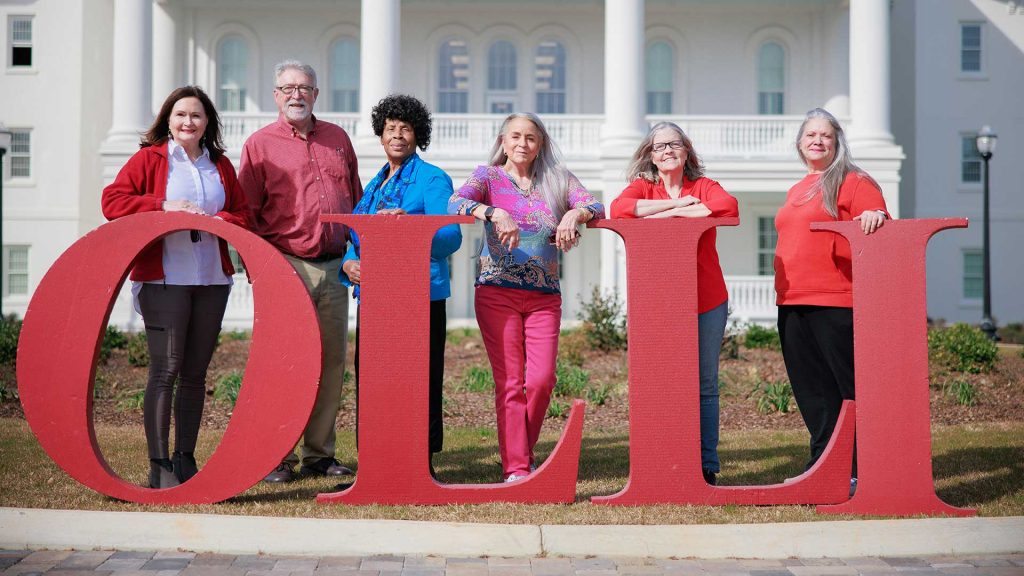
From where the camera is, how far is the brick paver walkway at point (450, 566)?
3.79 m

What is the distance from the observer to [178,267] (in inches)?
193

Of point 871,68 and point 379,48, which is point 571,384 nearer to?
point 379,48

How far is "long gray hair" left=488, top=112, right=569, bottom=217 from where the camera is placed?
195 inches

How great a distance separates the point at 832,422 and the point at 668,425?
3.40 feet

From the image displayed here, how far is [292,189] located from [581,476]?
234 centimetres

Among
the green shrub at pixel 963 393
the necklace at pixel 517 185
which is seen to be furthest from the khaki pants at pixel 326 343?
the green shrub at pixel 963 393

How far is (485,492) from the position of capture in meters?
4.68

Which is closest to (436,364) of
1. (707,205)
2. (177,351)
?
(177,351)

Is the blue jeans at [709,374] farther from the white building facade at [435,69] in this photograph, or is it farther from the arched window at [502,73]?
the arched window at [502,73]

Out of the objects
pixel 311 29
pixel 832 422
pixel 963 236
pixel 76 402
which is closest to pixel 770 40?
pixel 963 236

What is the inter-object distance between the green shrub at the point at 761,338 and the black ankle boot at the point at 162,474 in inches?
393

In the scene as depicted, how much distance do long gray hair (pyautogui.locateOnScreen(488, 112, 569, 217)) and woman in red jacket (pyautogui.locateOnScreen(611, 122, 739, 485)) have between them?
11.3 inches

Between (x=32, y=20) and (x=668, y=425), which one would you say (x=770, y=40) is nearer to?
(x=32, y=20)

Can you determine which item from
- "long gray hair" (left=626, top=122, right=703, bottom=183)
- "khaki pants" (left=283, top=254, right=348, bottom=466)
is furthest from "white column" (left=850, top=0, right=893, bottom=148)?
"khaki pants" (left=283, top=254, right=348, bottom=466)
